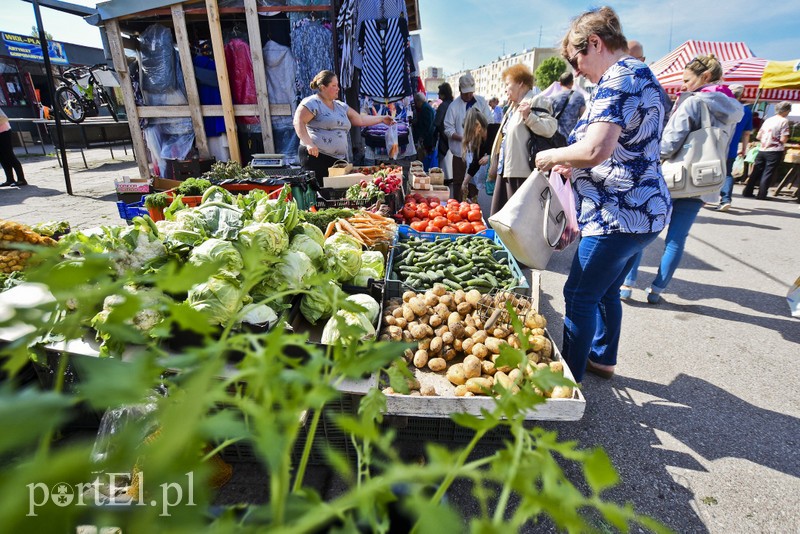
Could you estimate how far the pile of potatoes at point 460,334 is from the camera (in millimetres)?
2268

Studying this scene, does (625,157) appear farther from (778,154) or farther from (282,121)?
(778,154)

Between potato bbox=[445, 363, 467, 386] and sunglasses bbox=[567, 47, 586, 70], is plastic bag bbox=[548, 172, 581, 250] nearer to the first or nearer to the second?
sunglasses bbox=[567, 47, 586, 70]

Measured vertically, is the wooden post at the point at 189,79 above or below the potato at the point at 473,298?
above

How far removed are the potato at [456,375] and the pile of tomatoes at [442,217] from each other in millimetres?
2344

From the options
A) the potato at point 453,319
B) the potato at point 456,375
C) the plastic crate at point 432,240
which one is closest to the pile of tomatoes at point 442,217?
the plastic crate at point 432,240

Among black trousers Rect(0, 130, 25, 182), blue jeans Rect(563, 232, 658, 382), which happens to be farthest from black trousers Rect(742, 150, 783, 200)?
black trousers Rect(0, 130, 25, 182)

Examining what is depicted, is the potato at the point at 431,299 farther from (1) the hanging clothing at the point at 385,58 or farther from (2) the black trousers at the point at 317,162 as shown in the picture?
(1) the hanging clothing at the point at 385,58

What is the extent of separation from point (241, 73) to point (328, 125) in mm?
2555

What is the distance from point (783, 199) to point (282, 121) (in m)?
11.5

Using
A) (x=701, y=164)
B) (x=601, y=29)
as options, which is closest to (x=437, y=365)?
(x=601, y=29)

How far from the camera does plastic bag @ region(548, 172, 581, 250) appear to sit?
262 cm

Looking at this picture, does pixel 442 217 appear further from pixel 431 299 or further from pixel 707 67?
pixel 707 67

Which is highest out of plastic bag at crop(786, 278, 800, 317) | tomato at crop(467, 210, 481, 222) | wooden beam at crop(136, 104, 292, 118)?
wooden beam at crop(136, 104, 292, 118)

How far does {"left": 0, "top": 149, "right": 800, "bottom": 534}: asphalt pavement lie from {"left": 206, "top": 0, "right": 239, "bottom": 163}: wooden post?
557cm
